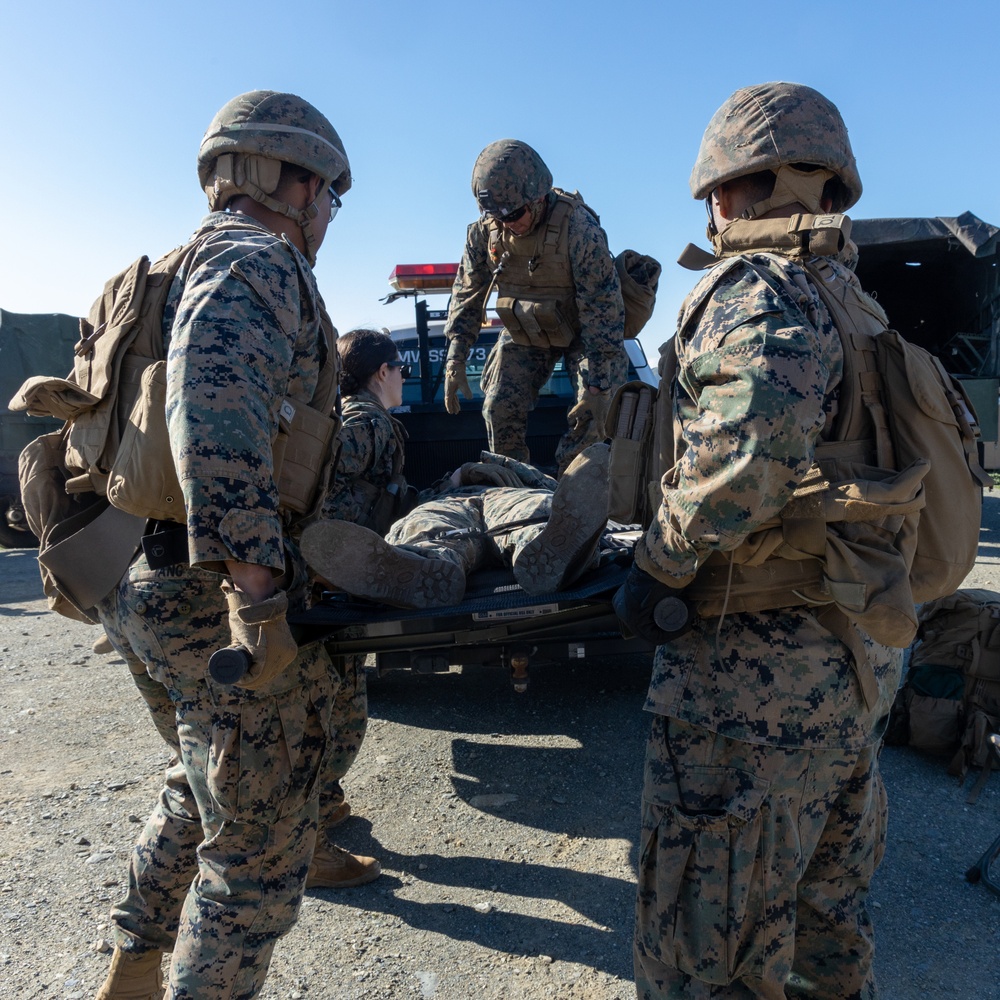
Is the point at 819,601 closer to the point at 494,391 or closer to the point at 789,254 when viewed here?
the point at 789,254

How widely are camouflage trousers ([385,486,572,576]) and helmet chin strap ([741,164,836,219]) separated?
1528mm

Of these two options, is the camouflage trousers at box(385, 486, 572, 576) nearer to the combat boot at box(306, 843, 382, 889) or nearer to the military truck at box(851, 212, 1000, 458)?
the combat boot at box(306, 843, 382, 889)

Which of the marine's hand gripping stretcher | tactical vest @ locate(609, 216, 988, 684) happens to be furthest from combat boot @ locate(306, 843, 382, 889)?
tactical vest @ locate(609, 216, 988, 684)

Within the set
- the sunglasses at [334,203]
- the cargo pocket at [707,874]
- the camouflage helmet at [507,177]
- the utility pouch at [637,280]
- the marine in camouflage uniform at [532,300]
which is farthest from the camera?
the utility pouch at [637,280]

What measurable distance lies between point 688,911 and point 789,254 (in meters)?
1.32

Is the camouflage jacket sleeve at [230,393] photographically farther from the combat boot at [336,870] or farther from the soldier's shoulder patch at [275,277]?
the combat boot at [336,870]

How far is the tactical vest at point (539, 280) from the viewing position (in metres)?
5.22

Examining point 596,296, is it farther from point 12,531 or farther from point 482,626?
point 12,531

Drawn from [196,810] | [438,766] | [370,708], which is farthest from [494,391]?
[196,810]

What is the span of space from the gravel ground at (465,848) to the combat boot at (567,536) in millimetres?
980

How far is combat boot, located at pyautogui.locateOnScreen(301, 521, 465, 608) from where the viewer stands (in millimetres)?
2598

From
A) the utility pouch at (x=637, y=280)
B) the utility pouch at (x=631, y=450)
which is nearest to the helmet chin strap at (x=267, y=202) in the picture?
the utility pouch at (x=631, y=450)

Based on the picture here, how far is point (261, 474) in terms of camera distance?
1.81 m

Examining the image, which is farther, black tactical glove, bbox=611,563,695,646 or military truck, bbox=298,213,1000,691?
military truck, bbox=298,213,1000,691
